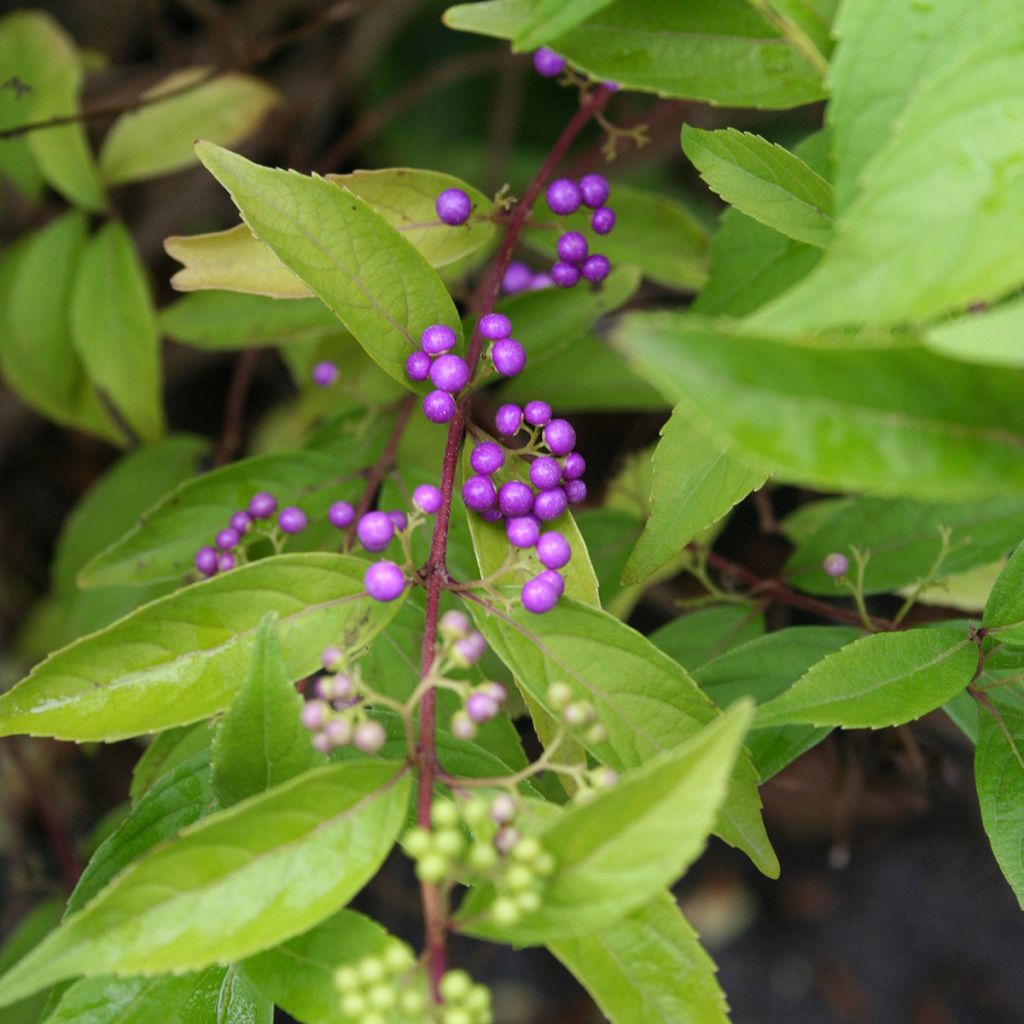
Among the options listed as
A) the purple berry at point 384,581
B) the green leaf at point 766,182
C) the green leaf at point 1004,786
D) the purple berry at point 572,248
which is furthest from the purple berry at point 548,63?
the green leaf at point 1004,786

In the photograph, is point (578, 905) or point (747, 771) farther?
point (747, 771)

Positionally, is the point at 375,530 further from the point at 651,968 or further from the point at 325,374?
the point at 325,374

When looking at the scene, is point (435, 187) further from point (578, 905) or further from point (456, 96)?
point (456, 96)

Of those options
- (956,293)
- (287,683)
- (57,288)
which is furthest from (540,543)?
(57,288)

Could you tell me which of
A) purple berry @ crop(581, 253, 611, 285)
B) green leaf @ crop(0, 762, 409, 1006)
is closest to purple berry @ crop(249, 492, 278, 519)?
purple berry @ crop(581, 253, 611, 285)

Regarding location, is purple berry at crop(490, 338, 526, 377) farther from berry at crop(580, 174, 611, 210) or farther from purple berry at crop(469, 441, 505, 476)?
berry at crop(580, 174, 611, 210)

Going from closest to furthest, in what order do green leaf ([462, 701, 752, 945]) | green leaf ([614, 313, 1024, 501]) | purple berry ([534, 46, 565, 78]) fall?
green leaf ([614, 313, 1024, 501])
green leaf ([462, 701, 752, 945])
purple berry ([534, 46, 565, 78])

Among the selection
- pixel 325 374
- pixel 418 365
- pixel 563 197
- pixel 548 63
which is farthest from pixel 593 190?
pixel 325 374
